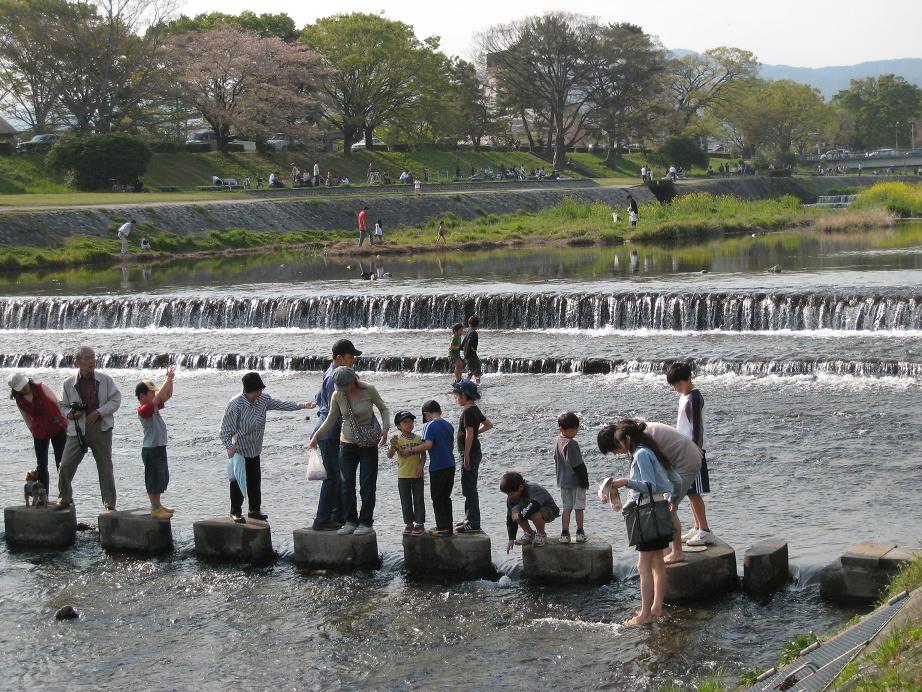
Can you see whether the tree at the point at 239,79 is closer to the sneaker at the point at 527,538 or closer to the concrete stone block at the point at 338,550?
the concrete stone block at the point at 338,550

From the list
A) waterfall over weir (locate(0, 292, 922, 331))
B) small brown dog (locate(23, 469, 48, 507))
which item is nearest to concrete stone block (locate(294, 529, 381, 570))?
small brown dog (locate(23, 469, 48, 507))

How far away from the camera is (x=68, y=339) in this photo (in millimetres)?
31766

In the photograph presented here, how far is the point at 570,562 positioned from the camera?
11461 millimetres

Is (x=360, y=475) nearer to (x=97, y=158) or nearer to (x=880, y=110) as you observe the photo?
(x=97, y=158)

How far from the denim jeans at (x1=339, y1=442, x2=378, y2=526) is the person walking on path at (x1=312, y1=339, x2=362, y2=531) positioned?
12cm

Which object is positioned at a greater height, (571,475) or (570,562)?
(571,475)

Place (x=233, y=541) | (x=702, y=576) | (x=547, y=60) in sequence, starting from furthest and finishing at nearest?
(x=547, y=60) < (x=233, y=541) < (x=702, y=576)

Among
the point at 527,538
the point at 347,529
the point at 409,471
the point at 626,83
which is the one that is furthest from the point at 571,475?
the point at 626,83

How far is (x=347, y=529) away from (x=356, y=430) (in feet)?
3.67

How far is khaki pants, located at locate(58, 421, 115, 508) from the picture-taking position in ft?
44.0

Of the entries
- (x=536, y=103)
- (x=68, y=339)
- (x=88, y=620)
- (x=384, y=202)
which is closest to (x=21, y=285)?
(x=68, y=339)

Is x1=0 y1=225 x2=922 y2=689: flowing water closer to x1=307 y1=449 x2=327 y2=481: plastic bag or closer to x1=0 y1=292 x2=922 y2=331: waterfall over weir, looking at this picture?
x1=0 y1=292 x2=922 y2=331: waterfall over weir

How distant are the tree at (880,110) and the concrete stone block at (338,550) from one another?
137 meters

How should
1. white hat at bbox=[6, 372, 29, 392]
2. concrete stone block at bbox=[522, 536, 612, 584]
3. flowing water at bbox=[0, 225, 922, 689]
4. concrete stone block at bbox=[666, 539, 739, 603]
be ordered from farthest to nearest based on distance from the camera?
white hat at bbox=[6, 372, 29, 392] < concrete stone block at bbox=[522, 536, 612, 584] < concrete stone block at bbox=[666, 539, 739, 603] < flowing water at bbox=[0, 225, 922, 689]
